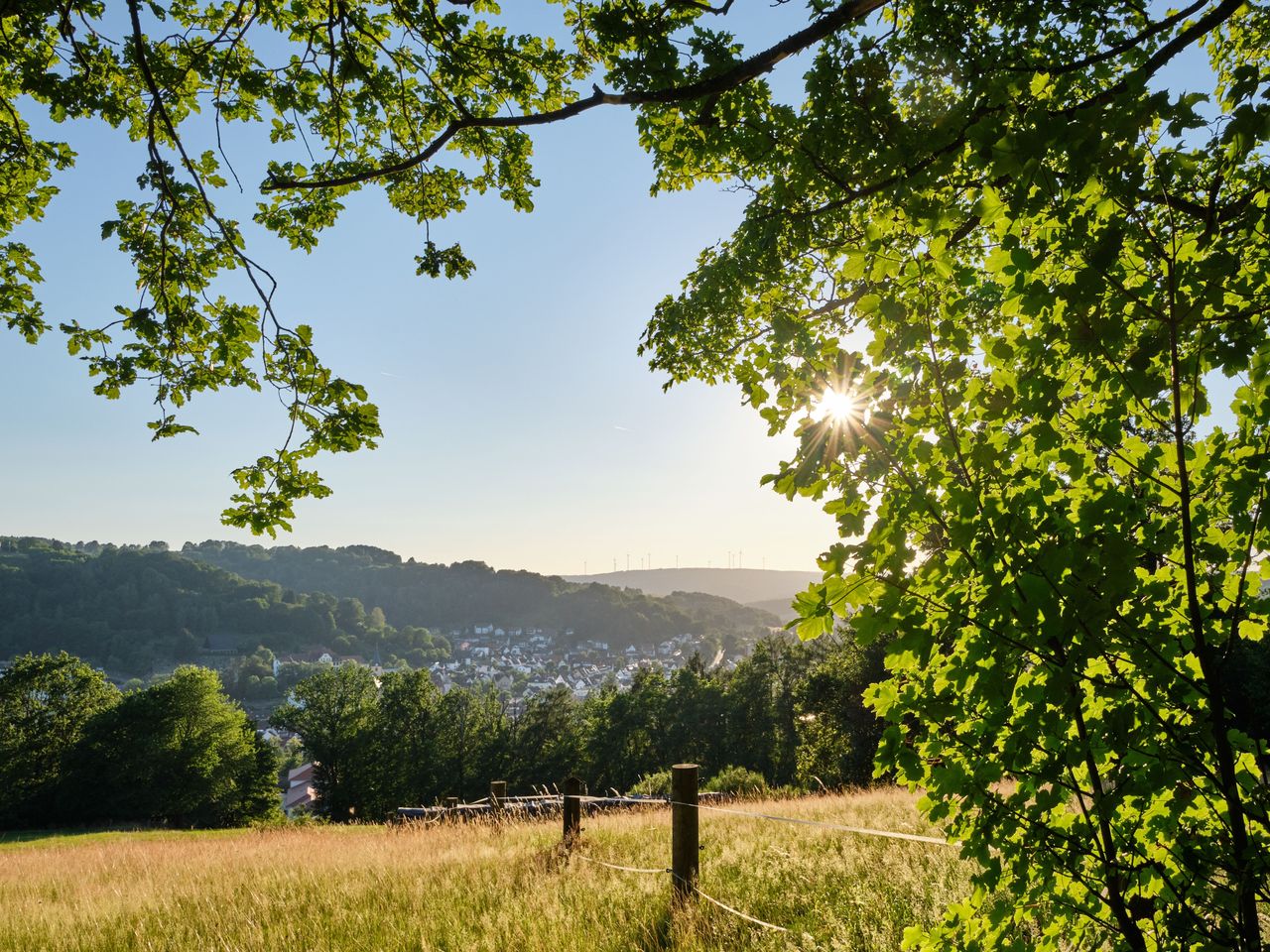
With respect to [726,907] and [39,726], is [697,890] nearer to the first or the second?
[726,907]

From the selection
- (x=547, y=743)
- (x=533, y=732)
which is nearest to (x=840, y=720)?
(x=547, y=743)

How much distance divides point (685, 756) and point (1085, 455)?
2498 inches

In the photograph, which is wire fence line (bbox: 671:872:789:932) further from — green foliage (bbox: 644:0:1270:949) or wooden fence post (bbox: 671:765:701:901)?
green foliage (bbox: 644:0:1270:949)

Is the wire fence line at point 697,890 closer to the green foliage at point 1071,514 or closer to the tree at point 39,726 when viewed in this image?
the green foliage at point 1071,514

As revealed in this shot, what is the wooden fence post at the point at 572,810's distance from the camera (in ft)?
25.1

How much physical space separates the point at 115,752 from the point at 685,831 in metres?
60.0

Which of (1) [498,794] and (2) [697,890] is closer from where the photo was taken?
(2) [697,890]

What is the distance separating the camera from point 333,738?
183ft

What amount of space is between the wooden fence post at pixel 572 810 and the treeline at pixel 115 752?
5394 centimetres

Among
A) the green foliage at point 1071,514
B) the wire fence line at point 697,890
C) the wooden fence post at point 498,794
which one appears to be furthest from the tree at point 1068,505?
the wooden fence post at point 498,794

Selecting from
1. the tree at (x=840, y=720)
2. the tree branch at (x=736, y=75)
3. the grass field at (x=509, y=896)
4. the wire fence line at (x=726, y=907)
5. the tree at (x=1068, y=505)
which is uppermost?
the tree branch at (x=736, y=75)

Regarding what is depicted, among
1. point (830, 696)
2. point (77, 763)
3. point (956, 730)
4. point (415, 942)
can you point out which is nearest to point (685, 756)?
point (830, 696)

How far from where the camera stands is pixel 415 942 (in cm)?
499

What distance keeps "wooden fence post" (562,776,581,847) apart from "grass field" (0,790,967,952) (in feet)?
0.75
